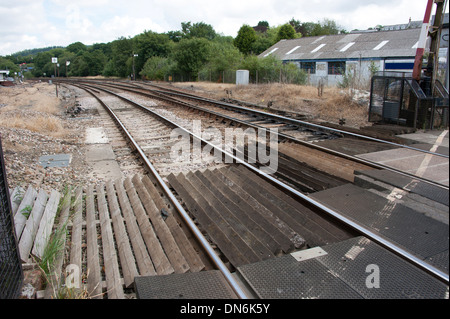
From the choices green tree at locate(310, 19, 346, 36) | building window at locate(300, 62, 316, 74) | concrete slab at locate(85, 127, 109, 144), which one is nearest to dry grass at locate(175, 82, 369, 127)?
concrete slab at locate(85, 127, 109, 144)

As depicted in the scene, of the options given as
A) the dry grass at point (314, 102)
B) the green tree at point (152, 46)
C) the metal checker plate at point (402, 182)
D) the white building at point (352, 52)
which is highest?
the green tree at point (152, 46)

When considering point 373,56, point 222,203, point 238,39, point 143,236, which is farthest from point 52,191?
point 238,39

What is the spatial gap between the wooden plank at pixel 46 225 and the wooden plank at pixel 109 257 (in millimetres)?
596

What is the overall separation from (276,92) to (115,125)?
10126 mm

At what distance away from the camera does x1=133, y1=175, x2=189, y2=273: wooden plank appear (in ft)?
11.6

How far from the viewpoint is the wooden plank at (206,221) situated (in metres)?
3.69

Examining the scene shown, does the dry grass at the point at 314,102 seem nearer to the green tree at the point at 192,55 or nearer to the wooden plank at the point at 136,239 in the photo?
the wooden plank at the point at 136,239

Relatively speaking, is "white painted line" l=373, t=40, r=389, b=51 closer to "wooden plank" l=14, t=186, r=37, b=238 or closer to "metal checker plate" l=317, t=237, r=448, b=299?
"metal checker plate" l=317, t=237, r=448, b=299

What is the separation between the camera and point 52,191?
221 inches

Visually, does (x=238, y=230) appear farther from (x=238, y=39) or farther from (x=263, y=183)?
(x=238, y=39)

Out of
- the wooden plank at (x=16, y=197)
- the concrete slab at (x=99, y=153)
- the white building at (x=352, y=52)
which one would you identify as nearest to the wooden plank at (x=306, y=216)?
the wooden plank at (x=16, y=197)

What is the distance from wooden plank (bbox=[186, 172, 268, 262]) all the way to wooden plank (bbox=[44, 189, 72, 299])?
71.4 inches

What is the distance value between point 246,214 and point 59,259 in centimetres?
222

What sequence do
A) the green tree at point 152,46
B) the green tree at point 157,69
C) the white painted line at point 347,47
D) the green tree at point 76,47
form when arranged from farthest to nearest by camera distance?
1. the green tree at point 76,47
2. the green tree at point 152,46
3. the green tree at point 157,69
4. the white painted line at point 347,47
